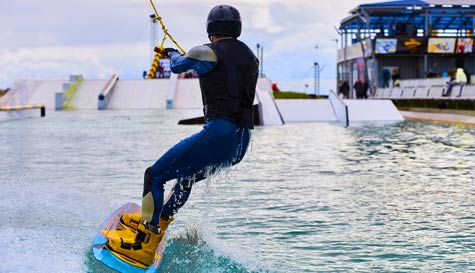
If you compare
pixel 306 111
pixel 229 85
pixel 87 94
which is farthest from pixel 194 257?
pixel 87 94

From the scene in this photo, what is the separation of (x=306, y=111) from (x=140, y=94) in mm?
23012

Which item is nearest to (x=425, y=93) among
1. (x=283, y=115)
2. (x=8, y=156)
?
(x=283, y=115)

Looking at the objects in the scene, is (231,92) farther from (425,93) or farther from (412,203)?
(425,93)

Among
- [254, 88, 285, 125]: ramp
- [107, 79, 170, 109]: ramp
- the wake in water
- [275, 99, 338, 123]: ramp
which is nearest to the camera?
the wake in water

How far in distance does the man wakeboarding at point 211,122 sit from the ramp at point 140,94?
43189mm

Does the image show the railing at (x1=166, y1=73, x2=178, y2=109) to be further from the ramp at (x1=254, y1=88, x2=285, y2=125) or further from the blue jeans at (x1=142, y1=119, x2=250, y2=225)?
the blue jeans at (x1=142, y1=119, x2=250, y2=225)

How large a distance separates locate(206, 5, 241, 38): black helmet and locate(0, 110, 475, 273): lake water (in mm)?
1068

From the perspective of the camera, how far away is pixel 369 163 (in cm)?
1340

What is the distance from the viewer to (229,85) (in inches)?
205

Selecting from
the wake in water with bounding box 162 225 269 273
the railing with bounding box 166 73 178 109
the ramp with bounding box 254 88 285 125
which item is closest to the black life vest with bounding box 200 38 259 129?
the wake in water with bounding box 162 225 269 273

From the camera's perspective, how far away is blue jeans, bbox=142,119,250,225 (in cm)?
514

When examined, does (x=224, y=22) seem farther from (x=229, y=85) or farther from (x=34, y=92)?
(x=34, y=92)

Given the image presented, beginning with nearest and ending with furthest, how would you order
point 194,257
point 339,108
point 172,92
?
1. point 194,257
2. point 339,108
3. point 172,92

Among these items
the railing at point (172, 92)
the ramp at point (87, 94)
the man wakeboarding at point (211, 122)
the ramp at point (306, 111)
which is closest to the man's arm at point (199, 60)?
the man wakeboarding at point (211, 122)
